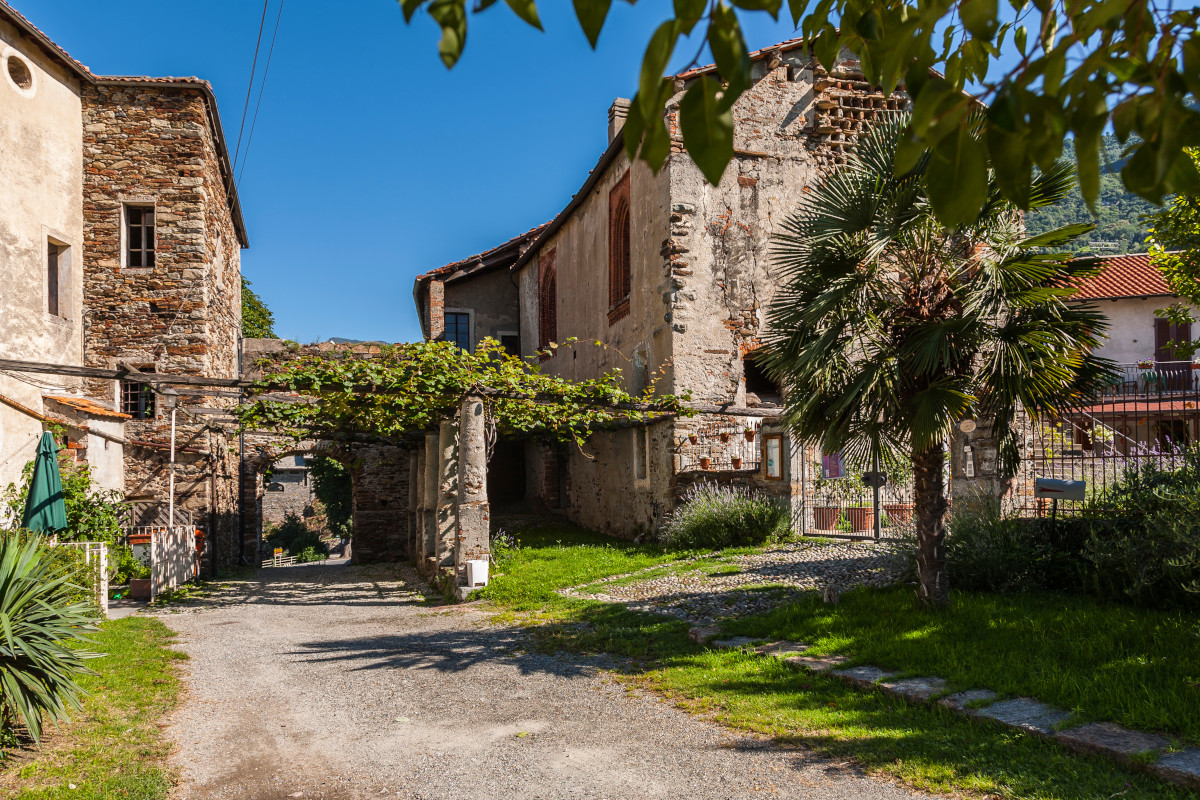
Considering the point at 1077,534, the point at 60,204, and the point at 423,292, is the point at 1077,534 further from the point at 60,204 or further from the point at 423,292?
the point at 423,292

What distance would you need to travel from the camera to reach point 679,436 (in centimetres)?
1493

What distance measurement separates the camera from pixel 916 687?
18.4 ft

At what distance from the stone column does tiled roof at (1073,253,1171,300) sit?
25238mm

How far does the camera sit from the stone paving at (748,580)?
29.3 feet

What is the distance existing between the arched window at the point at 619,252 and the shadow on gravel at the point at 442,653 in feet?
32.5

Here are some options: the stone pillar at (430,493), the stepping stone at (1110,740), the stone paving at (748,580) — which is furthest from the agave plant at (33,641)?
the stone pillar at (430,493)

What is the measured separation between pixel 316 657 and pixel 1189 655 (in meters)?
7.26

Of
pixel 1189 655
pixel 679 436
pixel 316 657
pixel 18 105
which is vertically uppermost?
pixel 18 105

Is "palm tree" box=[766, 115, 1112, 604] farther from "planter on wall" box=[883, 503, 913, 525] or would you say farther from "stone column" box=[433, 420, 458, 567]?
"planter on wall" box=[883, 503, 913, 525]

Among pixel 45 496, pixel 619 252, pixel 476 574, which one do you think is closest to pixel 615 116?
pixel 619 252

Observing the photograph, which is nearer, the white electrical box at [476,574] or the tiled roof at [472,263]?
the white electrical box at [476,574]

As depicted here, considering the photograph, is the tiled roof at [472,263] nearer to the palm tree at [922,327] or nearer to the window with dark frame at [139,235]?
the window with dark frame at [139,235]

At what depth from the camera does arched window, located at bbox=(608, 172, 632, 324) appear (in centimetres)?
1735

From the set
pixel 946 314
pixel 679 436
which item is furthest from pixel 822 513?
pixel 946 314
